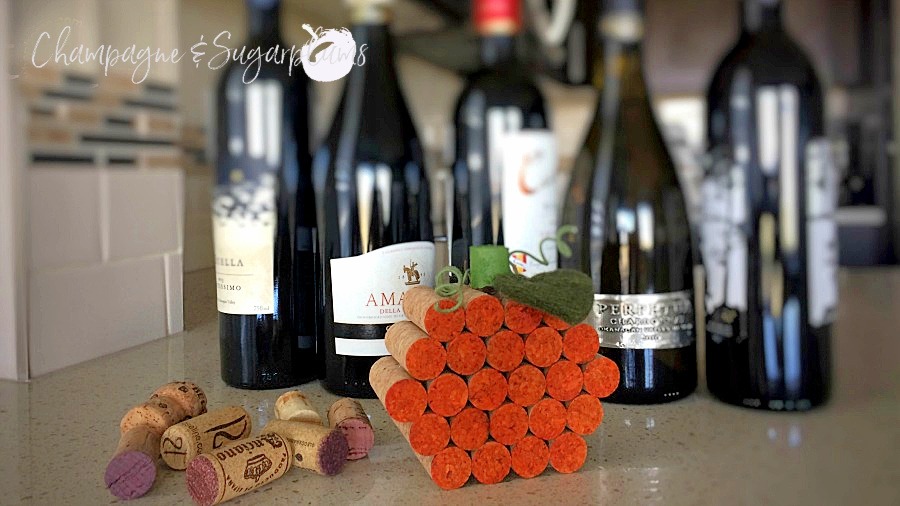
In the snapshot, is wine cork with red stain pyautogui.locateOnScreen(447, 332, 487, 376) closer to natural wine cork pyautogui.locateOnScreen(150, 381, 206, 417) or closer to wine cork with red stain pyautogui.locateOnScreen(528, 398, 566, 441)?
wine cork with red stain pyautogui.locateOnScreen(528, 398, 566, 441)

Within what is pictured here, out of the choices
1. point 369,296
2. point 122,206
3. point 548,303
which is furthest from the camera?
point 122,206

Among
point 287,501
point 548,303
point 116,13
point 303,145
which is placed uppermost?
point 116,13

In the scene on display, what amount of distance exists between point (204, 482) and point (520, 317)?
18cm

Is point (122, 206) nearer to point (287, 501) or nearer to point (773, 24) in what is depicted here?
point (287, 501)

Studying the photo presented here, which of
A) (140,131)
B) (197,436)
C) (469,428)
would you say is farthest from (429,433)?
(140,131)

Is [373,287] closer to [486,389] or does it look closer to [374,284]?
[374,284]

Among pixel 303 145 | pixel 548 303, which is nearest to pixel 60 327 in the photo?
pixel 303 145

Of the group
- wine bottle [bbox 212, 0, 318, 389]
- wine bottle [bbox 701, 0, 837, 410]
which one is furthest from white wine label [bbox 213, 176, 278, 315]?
wine bottle [bbox 701, 0, 837, 410]

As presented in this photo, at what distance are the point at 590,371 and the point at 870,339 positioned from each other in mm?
169

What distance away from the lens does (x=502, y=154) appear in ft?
1.93

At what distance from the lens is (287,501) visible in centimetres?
37

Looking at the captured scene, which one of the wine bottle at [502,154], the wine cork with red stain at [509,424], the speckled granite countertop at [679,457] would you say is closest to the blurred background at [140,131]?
the wine bottle at [502,154]

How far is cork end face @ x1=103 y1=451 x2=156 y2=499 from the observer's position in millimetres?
377

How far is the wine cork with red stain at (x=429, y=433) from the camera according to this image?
0.37m
